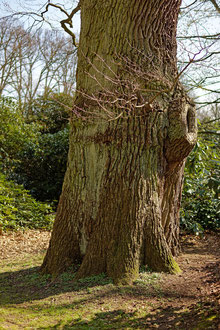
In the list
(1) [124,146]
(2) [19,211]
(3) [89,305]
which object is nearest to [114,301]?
(3) [89,305]

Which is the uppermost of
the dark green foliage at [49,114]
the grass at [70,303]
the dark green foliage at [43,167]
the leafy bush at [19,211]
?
the dark green foliage at [49,114]

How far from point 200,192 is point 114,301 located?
4180 mm

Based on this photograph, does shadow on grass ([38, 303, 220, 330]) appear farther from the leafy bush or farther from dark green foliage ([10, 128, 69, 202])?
dark green foliage ([10, 128, 69, 202])

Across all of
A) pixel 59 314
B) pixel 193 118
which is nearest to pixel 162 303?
pixel 59 314

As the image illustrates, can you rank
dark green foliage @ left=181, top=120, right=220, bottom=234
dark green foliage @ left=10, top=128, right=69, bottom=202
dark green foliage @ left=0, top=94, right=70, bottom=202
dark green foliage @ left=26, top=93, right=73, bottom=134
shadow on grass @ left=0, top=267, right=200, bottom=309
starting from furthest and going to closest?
1. dark green foliage @ left=26, top=93, right=73, bottom=134
2. dark green foliage @ left=10, top=128, right=69, bottom=202
3. dark green foliage @ left=0, top=94, right=70, bottom=202
4. dark green foliage @ left=181, top=120, right=220, bottom=234
5. shadow on grass @ left=0, top=267, right=200, bottom=309

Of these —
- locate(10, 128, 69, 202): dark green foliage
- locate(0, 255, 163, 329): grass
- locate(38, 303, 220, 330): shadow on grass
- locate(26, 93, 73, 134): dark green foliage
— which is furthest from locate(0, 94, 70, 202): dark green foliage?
locate(38, 303, 220, 330): shadow on grass

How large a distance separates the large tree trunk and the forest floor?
202 millimetres

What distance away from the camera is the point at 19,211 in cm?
781

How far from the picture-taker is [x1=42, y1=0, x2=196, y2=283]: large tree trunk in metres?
3.74

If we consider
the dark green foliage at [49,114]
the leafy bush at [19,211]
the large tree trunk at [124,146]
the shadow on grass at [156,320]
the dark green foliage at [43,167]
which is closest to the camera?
the shadow on grass at [156,320]

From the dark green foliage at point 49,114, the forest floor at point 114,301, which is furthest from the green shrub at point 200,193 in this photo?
the dark green foliage at point 49,114

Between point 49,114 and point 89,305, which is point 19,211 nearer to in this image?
point 89,305

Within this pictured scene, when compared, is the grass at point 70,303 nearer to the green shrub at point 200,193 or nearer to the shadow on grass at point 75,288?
the shadow on grass at point 75,288

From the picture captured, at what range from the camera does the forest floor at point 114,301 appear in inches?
113
